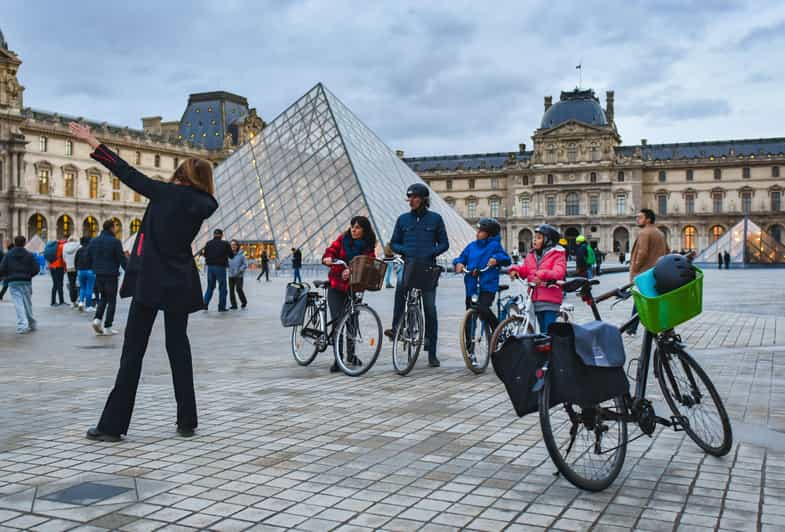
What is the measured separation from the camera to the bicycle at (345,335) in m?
6.21

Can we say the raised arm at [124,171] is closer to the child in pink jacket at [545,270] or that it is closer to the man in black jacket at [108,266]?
the child in pink jacket at [545,270]

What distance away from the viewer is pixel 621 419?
327 cm

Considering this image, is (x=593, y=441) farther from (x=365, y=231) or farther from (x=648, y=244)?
(x=648, y=244)

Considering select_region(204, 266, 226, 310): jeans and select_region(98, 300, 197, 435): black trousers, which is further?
select_region(204, 266, 226, 310): jeans

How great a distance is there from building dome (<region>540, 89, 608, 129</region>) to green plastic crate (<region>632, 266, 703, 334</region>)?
71776 mm

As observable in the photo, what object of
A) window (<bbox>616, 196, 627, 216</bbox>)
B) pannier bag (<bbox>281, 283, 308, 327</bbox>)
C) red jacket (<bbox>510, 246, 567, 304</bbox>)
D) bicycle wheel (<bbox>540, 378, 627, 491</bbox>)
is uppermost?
window (<bbox>616, 196, 627, 216</bbox>)

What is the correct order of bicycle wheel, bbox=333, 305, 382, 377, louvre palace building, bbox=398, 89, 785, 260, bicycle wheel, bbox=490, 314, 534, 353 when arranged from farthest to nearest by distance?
louvre palace building, bbox=398, 89, 785, 260 < bicycle wheel, bbox=333, 305, 382, 377 < bicycle wheel, bbox=490, 314, 534, 353

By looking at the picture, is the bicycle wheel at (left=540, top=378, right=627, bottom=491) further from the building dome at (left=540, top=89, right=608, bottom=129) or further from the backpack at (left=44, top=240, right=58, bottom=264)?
the building dome at (left=540, top=89, right=608, bottom=129)

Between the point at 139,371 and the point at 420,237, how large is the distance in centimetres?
303

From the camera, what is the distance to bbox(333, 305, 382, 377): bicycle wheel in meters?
6.17

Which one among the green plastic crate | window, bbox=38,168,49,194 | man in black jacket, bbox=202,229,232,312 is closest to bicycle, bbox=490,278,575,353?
the green plastic crate

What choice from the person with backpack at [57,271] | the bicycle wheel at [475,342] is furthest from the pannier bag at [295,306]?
the person with backpack at [57,271]

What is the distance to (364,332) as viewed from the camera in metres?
6.33

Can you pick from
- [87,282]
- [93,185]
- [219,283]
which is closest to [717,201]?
[93,185]
